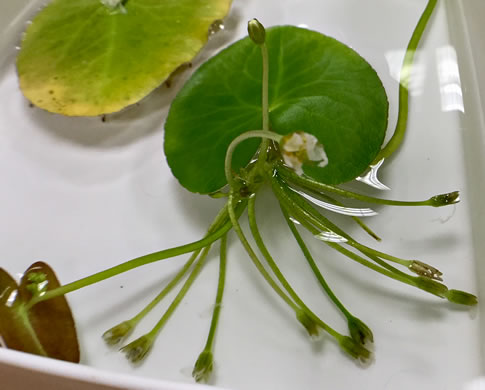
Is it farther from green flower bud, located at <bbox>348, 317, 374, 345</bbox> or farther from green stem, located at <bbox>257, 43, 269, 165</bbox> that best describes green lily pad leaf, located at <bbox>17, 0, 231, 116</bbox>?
green flower bud, located at <bbox>348, 317, 374, 345</bbox>

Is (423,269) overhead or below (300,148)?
below

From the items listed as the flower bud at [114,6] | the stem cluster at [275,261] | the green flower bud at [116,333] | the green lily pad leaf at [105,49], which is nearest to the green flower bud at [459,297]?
the stem cluster at [275,261]

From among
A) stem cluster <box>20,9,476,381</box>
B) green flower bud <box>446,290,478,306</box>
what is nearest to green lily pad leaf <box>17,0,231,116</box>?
stem cluster <box>20,9,476,381</box>

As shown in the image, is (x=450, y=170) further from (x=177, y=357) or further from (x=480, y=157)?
(x=177, y=357)

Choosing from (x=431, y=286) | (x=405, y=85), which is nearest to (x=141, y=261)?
(x=431, y=286)

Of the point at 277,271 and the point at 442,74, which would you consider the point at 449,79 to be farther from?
the point at 277,271

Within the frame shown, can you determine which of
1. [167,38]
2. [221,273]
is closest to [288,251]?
[221,273]

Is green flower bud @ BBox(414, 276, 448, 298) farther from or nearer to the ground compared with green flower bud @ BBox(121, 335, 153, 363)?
farther from the ground
